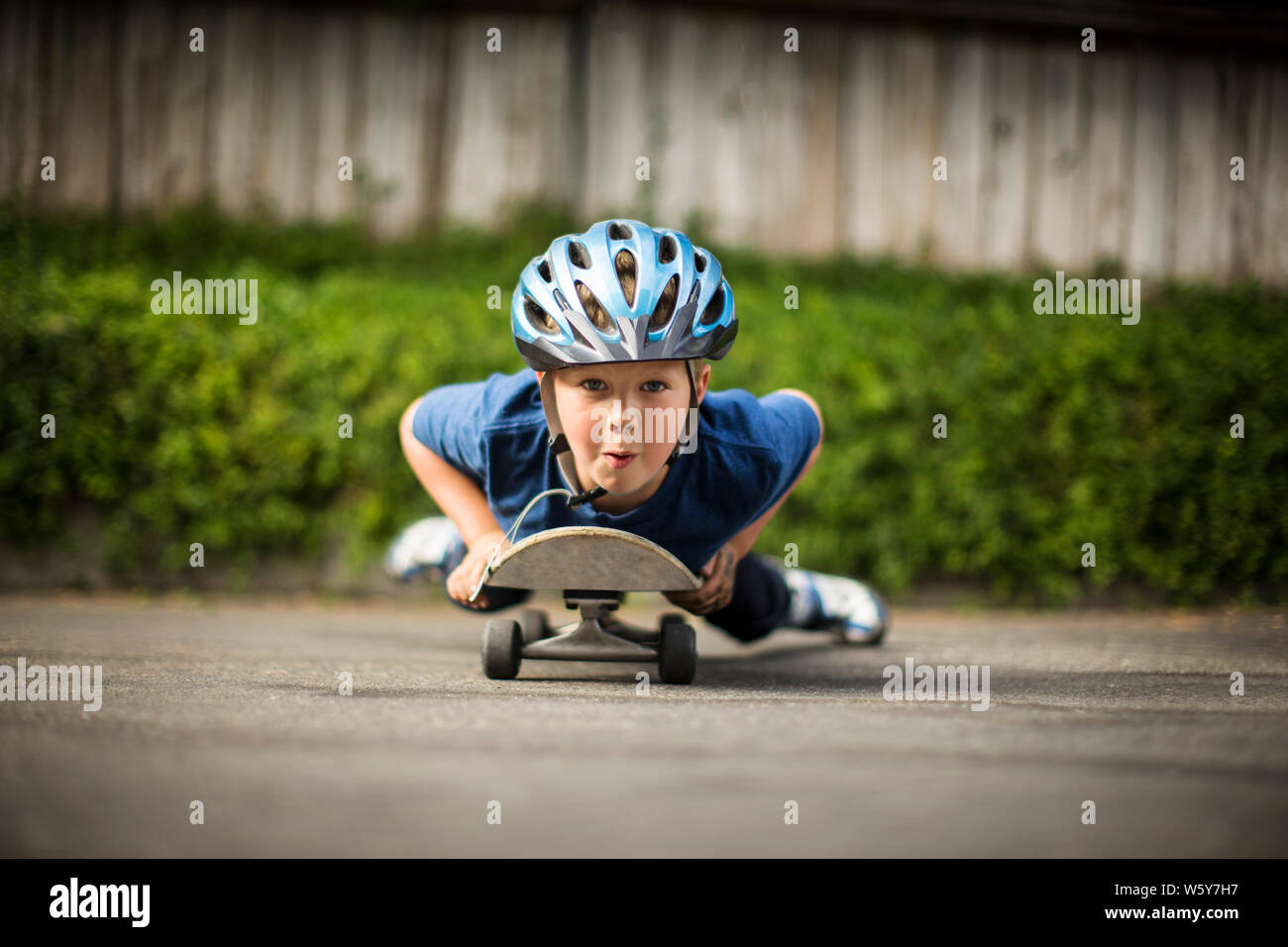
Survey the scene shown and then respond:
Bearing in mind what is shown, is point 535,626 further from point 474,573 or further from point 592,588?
point 592,588

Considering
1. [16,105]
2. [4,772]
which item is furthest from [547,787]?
[16,105]

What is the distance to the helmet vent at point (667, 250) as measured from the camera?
3.03m

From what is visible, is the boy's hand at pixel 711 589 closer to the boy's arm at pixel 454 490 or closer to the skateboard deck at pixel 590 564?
the skateboard deck at pixel 590 564

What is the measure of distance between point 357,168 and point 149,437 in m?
2.99

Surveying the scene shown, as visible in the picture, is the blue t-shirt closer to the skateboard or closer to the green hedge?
the skateboard

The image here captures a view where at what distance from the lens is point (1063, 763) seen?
6.90ft

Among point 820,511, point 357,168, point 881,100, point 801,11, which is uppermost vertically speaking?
point 801,11

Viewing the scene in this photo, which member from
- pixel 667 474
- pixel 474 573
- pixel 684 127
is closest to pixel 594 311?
pixel 667 474

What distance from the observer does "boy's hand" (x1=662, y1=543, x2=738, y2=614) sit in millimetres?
3127

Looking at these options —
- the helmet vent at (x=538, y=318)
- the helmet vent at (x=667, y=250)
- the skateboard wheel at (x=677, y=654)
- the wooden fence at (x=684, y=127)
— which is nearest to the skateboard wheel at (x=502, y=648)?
the skateboard wheel at (x=677, y=654)

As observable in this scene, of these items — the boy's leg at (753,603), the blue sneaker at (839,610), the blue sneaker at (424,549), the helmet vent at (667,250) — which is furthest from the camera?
the blue sneaker at (839,610)

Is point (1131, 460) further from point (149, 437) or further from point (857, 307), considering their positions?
point (149, 437)

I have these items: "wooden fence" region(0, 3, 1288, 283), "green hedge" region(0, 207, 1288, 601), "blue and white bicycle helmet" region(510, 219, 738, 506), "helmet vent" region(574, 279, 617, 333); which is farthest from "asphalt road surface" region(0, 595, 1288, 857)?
"wooden fence" region(0, 3, 1288, 283)

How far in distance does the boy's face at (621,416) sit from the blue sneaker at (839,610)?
5.14 ft
